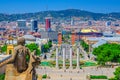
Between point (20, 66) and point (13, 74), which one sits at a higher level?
point (20, 66)

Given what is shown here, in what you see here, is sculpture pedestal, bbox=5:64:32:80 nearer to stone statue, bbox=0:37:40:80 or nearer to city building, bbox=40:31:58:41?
stone statue, bbox=0:37:40:80

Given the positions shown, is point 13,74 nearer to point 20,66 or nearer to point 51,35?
point 20,66

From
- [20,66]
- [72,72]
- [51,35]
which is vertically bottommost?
[72,72]

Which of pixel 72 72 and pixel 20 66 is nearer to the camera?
pixel 20 66

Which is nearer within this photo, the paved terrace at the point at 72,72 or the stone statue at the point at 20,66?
the stone statue at the point at 20,66

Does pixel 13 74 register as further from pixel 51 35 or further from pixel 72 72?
pixel 51 35

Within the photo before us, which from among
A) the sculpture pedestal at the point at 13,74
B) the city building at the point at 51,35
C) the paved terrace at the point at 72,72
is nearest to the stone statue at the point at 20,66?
the sculpture pedestal at the point at 13,74

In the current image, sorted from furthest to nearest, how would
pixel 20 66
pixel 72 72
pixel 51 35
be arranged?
pixel 51 35 < pixel 72 72 < pixel 20 66

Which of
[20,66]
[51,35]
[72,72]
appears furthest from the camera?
[51,35]

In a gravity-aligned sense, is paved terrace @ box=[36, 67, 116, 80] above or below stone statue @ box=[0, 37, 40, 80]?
below

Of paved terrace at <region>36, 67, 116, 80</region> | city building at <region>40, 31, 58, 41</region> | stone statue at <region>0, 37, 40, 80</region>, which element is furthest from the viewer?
city building at <region>40, 31, 58, 41</region>

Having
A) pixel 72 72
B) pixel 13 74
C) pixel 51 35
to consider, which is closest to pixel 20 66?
pixel 13 74

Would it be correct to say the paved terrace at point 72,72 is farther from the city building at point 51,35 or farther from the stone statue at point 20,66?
the city building at point 51,35

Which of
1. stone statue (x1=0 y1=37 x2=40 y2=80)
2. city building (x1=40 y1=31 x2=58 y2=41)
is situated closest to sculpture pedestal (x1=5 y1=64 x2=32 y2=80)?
stone statue (x1=0 y1=37 x2=40 y2=80)
